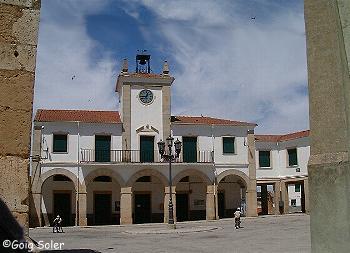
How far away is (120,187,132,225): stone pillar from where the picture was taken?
88.4ft

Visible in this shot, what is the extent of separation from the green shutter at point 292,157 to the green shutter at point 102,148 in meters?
14.3

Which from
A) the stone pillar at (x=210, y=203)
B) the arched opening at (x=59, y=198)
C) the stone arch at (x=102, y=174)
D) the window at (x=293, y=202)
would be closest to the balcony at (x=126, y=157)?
the stone arch at (x=102, y=174)

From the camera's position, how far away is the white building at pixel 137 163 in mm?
27156

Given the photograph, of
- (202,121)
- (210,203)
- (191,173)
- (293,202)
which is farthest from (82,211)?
(293,202)

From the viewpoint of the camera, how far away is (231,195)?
31.4m

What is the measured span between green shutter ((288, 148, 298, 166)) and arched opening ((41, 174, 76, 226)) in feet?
54.1

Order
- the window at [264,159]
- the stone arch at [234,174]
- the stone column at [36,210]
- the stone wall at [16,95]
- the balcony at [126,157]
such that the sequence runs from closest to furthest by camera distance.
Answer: the stone wall at [16,95], the stone column at [36,210], the balcony at [126,157], the stone arch at [234,174], the window at [264,159]

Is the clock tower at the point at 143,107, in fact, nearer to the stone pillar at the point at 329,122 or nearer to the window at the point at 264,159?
the window at the point at 264,159

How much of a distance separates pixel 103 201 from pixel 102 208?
1.54 ft

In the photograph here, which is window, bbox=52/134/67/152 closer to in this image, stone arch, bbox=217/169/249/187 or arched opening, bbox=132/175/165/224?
arched opening, bbox=132/175/165/224

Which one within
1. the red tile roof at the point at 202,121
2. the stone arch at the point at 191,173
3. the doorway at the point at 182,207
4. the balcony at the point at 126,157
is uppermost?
the red tile roof at the point at 202,121

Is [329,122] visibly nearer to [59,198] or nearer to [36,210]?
[36,210]

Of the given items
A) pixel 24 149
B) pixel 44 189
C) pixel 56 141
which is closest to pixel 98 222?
pixel 44 189

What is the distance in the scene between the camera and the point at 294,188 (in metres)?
46.8
